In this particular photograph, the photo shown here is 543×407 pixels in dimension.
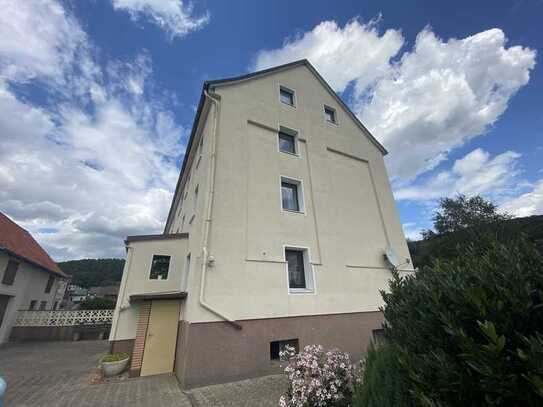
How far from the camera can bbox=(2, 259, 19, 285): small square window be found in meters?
13.0

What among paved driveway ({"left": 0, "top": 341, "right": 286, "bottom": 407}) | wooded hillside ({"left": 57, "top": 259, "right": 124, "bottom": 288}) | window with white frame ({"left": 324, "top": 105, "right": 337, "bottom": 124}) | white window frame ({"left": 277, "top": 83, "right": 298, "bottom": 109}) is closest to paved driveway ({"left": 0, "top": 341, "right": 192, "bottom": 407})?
paved driveway ({"left": 0, "top": 341, "right": 286, "bottom": 407})

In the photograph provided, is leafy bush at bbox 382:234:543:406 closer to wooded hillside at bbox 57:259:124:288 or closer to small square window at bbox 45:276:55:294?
small square window at bbox 45:276:55:294

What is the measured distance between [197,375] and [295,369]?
9.84 feet

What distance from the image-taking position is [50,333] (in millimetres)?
13719

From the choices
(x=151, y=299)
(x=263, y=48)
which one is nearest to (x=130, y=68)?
(x=263, y=48)

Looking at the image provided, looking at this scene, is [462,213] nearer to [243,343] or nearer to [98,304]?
[243,343]

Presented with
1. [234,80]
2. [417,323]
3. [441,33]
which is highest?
[441,33]

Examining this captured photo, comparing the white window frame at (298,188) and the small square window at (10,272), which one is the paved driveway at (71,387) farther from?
the white window frame at (298,188)

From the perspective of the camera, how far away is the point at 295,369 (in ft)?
13.1

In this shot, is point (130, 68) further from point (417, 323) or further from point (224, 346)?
point (417, 323)

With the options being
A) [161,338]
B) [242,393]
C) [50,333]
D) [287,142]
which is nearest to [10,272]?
[50,333]

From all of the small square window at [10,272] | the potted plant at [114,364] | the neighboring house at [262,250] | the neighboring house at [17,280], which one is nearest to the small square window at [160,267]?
the neighboring house at [262,250]

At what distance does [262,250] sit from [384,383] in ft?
17.3

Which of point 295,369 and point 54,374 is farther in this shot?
point 54,374
